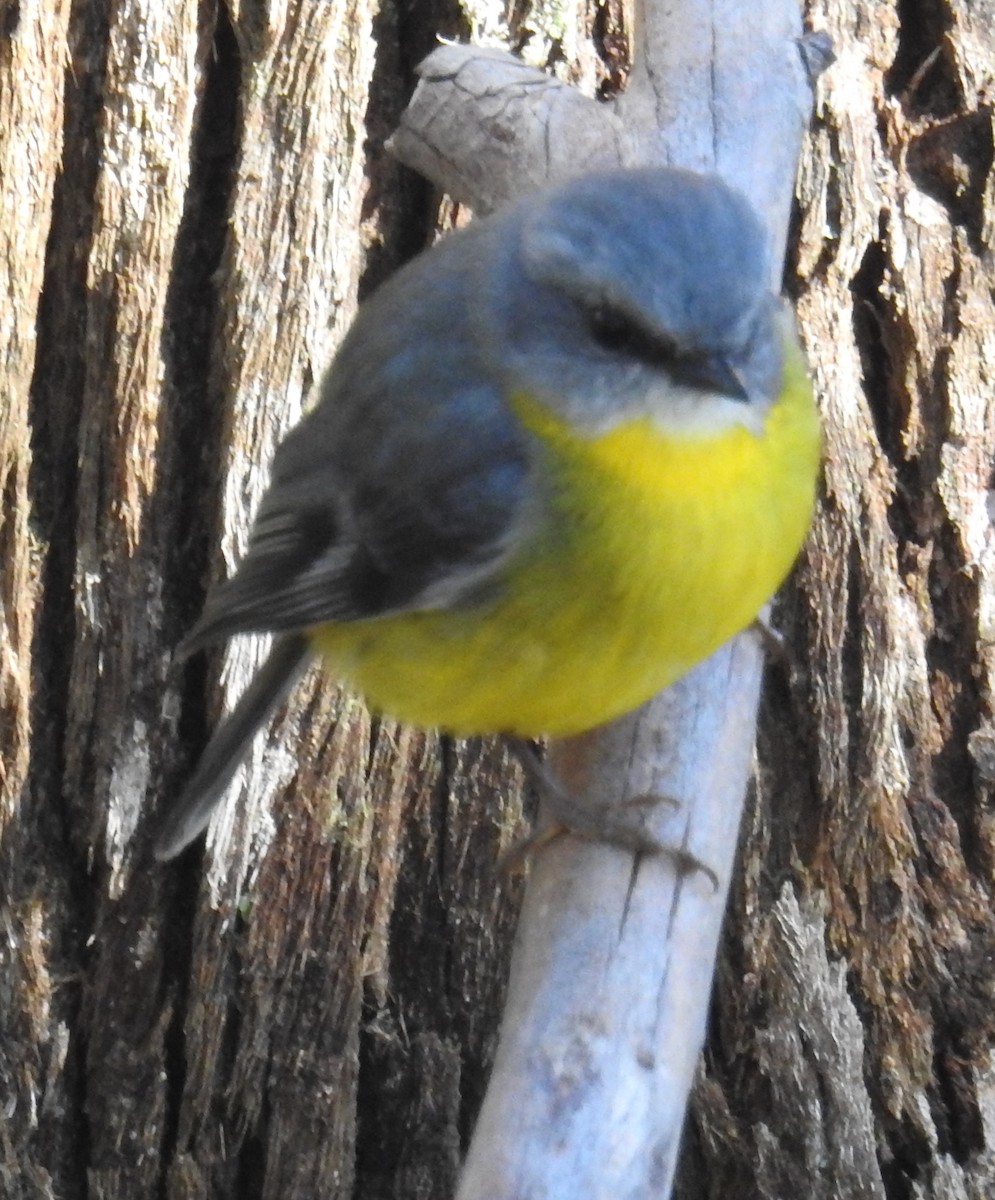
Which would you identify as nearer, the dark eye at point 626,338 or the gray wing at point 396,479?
the dark eye at point 626,338

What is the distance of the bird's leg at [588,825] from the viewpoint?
8.73 feet

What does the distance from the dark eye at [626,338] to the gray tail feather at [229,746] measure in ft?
3.03

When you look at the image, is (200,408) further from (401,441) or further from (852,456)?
(852,456)

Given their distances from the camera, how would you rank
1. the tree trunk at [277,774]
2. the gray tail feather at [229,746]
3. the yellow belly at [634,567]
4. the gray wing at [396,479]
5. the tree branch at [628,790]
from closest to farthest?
the tree branch at [628,790] → the yellow belly at [634,567] → the gray wing at [396,479] → the gray tail feather at [229,746] → the tree trunk at [277,774]

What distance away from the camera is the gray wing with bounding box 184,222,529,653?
8.72ft

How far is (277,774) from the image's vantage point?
3.41 m

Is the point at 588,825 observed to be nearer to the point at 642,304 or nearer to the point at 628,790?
the point at 628,790

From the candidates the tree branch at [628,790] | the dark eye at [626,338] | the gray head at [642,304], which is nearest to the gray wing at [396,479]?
the gray head at [642,304]

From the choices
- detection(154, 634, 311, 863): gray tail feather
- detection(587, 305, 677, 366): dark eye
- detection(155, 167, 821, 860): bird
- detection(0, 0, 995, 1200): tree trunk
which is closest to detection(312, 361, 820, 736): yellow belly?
detection(155, 167, 821, 860): bird

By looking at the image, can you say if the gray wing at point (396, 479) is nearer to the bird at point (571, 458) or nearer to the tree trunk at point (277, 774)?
the bird at point (571, 458)

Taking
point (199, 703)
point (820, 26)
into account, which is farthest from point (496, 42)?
point (199, 703)

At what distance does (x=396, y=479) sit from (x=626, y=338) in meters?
0.50

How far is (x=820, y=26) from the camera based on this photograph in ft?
11.9

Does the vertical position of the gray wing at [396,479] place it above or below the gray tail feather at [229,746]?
above
